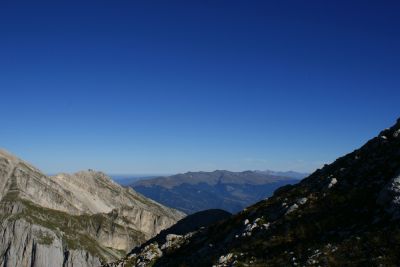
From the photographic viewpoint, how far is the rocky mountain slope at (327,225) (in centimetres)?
2144

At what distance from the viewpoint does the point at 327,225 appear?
25.5 metres

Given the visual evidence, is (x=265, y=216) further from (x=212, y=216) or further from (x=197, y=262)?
(x=212, y=216)

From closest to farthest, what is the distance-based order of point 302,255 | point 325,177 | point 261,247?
point 302,255 → point 261,247 → point 325,177

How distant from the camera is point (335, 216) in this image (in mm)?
26109

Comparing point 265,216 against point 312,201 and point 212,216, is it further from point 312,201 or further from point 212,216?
point 212,216

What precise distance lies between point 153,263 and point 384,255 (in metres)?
23.0

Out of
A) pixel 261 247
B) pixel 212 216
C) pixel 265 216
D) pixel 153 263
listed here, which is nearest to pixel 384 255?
pixel 261 247

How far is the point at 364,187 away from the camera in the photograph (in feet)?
91.5

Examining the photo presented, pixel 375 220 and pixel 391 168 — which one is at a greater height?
pixel 391 168

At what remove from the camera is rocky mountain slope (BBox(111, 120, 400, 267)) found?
21438mm

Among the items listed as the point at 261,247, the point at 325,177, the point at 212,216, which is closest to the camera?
the point at 261,247

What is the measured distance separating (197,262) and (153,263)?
8.63 m

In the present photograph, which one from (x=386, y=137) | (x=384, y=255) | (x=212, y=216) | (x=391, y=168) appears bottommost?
(x=212, y=216)

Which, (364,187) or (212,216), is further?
(212,216)
